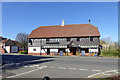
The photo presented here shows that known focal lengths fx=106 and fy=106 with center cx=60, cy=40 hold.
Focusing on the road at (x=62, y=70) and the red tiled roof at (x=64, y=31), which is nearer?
the road at (x=62, y=70)

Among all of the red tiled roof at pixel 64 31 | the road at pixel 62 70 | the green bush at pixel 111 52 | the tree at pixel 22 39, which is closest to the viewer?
the road at pixel 62 70

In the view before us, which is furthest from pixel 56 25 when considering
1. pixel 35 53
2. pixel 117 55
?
pixel 117 55

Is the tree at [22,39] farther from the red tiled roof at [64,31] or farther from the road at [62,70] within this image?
the road at [62,70]

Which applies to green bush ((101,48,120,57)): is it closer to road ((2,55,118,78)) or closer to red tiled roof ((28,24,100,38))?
red tiled roof ((28,24,100,38))

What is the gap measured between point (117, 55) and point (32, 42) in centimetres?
2556

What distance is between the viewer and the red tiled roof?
32281 millimetres

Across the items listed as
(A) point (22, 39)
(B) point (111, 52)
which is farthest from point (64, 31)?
(A) point (22, 39)

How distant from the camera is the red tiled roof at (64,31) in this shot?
32281 millimetres

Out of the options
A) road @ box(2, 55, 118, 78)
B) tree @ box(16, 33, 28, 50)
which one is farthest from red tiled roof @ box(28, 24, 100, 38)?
road @ box(2, 55, 118, 78)

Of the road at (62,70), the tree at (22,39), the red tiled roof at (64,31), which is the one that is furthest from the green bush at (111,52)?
the tree at (22,39)

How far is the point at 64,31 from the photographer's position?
35000mm

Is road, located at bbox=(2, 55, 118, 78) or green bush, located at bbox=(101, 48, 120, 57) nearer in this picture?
road, located at bbox=(2, 55, 118, 78)

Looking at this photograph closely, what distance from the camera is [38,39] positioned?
35.6m

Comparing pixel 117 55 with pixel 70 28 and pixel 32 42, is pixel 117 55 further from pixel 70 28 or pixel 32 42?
pixel 32 42
